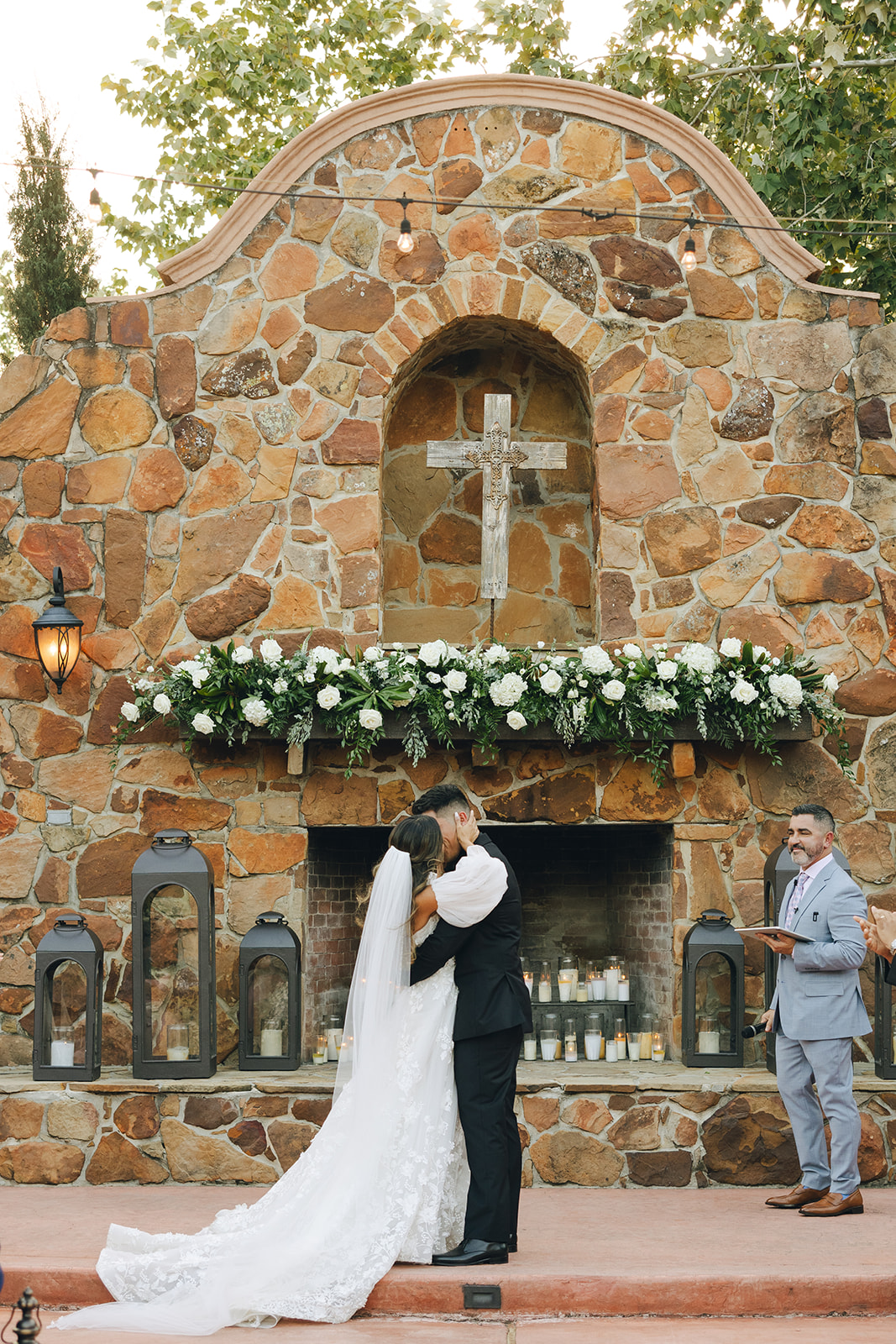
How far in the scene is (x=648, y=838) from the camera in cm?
781

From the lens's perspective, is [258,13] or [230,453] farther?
[258,13]

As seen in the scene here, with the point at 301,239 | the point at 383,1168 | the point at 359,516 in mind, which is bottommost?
the point at 383,1168

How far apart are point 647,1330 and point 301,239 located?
5968 mm

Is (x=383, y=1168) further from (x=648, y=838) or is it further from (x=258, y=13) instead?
(x=258, y=13)

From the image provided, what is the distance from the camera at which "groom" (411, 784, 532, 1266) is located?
16.0 feet

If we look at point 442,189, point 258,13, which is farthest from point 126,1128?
point 258,13

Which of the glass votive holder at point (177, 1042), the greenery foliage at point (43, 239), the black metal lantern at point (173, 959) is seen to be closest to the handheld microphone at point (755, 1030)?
the black metal lantern at point (173, 959)

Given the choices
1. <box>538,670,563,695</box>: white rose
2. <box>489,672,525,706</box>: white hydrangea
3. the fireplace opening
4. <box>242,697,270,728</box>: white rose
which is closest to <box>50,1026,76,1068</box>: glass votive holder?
the fireplace opening

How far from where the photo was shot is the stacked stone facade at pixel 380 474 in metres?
7.38

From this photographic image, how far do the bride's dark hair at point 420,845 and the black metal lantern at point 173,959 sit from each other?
6.94ft

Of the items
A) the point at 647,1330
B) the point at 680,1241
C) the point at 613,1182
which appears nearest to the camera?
the point at 647,1330

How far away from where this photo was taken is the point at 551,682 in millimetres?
6883

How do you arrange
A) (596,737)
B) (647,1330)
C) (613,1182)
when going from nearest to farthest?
(647,1330) < (613,1182) < (596,737)

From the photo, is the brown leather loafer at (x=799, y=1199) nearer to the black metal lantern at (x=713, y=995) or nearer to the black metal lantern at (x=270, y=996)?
the black metal lantern at (x=713, y=995)
